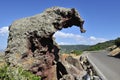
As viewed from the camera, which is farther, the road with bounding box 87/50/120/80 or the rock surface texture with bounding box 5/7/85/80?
the road with bounding box 87/50/120/80

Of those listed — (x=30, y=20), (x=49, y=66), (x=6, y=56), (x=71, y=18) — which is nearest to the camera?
(x=6, y=56)

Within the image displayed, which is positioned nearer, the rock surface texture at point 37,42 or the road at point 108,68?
the rock surface texture at point 37,42

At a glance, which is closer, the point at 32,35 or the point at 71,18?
the point at 32,35

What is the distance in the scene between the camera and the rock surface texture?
1227cm

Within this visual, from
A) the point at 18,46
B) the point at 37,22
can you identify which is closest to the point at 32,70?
the point at 18,46

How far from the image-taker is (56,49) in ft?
50.4

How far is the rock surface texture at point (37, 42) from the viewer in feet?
40.2

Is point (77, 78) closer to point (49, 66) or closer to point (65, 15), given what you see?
point (49, 66)

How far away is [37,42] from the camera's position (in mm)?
13266

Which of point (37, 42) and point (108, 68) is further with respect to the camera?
point (108, 68)

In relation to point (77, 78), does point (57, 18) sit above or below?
above

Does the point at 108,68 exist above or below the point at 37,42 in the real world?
below

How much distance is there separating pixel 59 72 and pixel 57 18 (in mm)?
Answer: 2700

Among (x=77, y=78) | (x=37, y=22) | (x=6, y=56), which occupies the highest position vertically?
(x=37, y=22)
